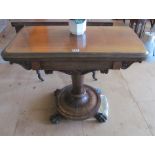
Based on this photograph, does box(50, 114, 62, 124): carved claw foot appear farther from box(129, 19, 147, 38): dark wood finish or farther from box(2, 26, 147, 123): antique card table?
box(129, 19, 147, 38): dark wood finish

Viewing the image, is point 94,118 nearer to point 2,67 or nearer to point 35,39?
point 35,39

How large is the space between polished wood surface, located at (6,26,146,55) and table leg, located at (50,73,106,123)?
1.32ft

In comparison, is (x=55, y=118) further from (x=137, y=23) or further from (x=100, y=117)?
(x=137, y=23)

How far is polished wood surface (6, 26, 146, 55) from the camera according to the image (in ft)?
3.68

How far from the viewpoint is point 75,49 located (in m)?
1.12

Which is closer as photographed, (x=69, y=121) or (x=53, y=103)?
(x=69, y=121)

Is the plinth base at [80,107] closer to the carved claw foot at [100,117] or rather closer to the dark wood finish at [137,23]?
the carved claw foot at [100,117]

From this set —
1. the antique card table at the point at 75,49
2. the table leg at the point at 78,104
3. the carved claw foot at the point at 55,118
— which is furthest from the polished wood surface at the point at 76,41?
the carved claw foot at the point at 55,118

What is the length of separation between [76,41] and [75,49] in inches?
4.5

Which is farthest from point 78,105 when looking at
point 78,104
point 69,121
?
point 69,121

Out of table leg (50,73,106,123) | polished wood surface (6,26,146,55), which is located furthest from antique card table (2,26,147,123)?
table leg (50,73,106,123)

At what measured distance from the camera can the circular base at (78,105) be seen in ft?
5.31
